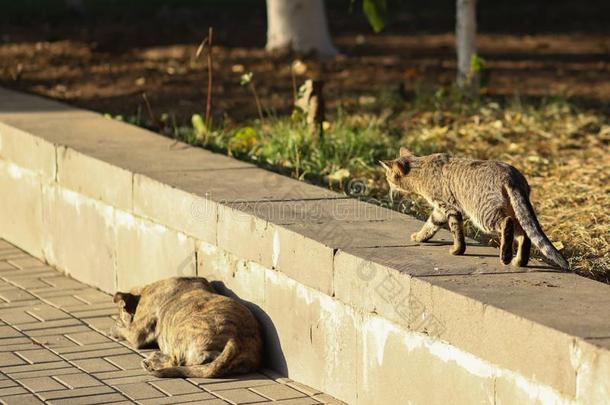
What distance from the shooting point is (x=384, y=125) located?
10.1 m

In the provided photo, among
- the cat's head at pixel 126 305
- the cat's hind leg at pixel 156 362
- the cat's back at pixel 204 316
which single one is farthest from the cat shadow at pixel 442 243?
the cat's head at pixel 126 305

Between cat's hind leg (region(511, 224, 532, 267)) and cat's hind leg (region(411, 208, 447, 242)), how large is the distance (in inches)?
17.0

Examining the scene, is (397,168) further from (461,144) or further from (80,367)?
(461,144)

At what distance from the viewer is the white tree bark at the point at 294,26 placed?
42.7 feet

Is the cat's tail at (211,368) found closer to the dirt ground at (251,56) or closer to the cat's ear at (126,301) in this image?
the cat's ear at (126,301)

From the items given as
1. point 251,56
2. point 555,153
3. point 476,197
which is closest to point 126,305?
point 476,197

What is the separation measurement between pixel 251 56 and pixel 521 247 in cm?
765

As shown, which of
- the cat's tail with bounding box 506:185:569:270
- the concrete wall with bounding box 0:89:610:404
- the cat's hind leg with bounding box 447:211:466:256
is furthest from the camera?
the cat's hind leg with bounding box 447:211:466:256

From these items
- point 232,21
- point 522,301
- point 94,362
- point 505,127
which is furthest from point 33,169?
point 232,21

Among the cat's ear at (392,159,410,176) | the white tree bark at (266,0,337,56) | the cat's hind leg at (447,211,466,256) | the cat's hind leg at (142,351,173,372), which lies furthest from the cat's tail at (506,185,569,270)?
the white tree bark at (266,0,337,56)

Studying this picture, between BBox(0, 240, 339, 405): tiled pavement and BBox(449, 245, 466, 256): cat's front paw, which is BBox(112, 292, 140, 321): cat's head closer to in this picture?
BBox(0, 240, 339, 405): tiled pavement

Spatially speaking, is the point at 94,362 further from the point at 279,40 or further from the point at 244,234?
the point at 279,40

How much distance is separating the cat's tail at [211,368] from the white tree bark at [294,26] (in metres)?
7.07

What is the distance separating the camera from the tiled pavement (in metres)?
6.09
